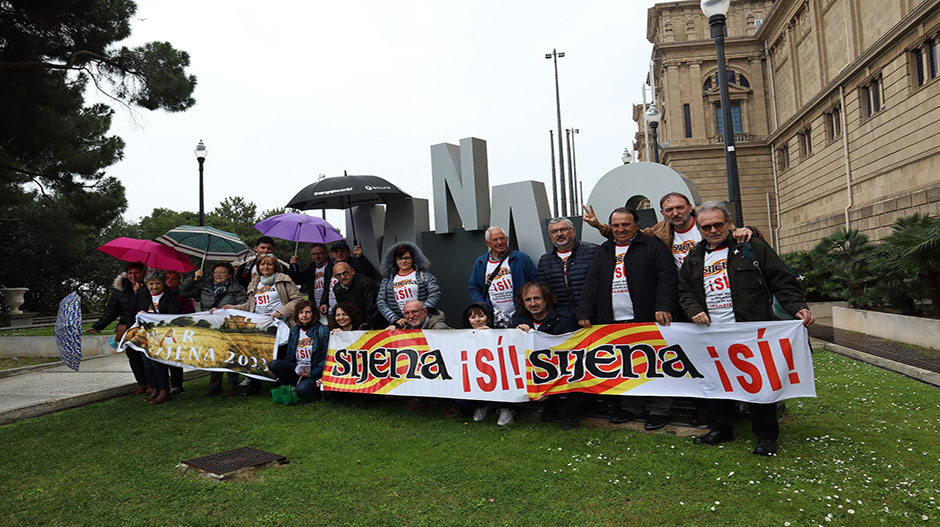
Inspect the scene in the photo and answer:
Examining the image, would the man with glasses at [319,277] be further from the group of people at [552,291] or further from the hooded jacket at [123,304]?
the hooded jacket at [123,304]

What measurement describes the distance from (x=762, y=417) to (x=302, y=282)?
605 centimetres

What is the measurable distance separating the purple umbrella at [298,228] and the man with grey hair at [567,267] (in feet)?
12.1

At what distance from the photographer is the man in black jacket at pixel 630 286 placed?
4926mm

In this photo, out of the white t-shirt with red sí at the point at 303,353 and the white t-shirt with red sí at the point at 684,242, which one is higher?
the white t-shirt with red sí at the point at 684,242

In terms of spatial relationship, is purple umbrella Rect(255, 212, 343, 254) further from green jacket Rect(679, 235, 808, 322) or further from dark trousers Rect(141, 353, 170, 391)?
green jacket Rect(679, 235, 808, 322)

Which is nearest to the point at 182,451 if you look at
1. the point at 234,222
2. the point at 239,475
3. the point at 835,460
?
the point at 239,475

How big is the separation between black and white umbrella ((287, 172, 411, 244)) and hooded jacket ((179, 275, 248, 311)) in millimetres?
1387

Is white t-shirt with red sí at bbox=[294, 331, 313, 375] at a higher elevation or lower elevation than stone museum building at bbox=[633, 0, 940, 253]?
lower

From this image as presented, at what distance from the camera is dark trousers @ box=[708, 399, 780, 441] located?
14.4 feet

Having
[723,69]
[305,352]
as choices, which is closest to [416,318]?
[305,352]

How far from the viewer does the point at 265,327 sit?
24.2 ft

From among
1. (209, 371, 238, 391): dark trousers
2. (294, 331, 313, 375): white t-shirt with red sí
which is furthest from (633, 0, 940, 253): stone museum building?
(209, 371, 238, 391): dark trousers

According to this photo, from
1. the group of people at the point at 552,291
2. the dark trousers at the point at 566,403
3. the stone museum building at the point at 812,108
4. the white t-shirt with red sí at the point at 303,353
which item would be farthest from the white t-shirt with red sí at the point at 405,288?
the stone museum building at the point at 812,108

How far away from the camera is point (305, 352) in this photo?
7.04m
